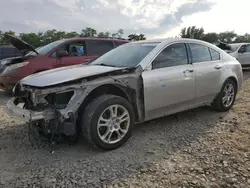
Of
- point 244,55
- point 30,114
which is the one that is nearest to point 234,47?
point 244,55

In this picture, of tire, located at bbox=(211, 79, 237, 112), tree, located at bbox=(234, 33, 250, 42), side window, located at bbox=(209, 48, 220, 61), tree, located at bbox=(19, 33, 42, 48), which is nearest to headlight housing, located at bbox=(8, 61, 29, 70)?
side window, located at bbox=(209, 48, 220, 61)

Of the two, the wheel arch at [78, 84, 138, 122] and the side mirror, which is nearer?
the wheel arch at [78, 84, 138, 122]

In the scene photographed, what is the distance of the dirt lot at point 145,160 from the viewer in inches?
97.5

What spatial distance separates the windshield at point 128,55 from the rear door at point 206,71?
3.05 ft

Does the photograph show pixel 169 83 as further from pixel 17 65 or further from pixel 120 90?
pixel 17 65

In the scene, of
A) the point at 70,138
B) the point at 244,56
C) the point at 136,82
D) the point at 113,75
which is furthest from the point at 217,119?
the point at 244,56

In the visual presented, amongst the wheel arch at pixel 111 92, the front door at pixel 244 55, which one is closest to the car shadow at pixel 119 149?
the wheel arch at pixel 111 92

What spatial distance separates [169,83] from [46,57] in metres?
4.10

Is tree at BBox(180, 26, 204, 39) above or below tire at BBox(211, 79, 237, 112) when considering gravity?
above

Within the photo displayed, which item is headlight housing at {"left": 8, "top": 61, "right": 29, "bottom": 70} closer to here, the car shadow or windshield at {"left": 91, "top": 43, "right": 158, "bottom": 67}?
the car shadow

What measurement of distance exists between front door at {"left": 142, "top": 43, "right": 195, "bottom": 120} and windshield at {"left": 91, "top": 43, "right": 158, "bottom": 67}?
24 centimetres

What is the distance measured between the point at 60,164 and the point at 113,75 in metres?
1.33

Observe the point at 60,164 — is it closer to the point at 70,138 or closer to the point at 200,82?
the point at 70,138

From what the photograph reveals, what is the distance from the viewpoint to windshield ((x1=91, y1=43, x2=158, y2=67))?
364 cm
